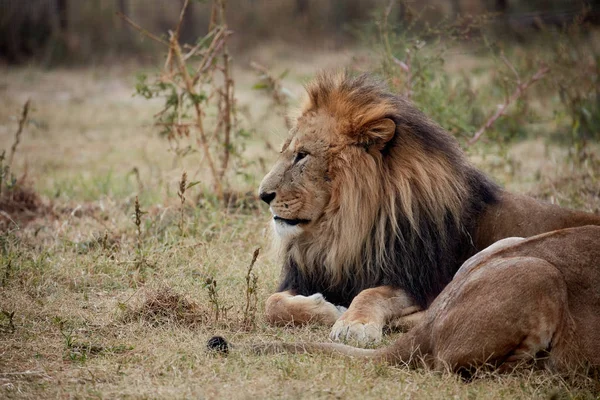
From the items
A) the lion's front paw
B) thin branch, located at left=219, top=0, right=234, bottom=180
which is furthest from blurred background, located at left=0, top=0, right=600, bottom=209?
the lion's front paw

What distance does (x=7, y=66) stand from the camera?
14211mm

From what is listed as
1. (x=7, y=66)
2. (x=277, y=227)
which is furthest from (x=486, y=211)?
(x=7, y=66)

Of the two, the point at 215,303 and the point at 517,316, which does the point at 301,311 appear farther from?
the point at 517,316

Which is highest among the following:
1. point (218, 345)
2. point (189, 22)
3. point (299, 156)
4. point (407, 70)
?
point (189, 22)

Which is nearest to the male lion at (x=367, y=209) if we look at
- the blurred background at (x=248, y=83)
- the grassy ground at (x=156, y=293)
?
the grassy ground at (x=156, y=293)

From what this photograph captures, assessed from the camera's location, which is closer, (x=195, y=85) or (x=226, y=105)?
(x=195, y=85)

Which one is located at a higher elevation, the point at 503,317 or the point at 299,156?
the point at 299,156

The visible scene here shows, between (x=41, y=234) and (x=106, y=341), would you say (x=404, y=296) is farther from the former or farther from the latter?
(x=41, y=234)

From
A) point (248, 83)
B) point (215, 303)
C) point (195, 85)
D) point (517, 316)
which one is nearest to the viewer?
point (517, 316)

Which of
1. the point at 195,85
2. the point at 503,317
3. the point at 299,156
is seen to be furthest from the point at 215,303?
the point at 195,85

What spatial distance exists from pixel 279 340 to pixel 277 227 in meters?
0.59

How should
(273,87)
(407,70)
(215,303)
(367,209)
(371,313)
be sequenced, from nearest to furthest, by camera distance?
(371,313) → (215,303) → (367,209) → (407,70) → (273,87)

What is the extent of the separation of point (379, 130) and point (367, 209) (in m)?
0.37

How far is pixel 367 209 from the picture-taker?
159 inches
